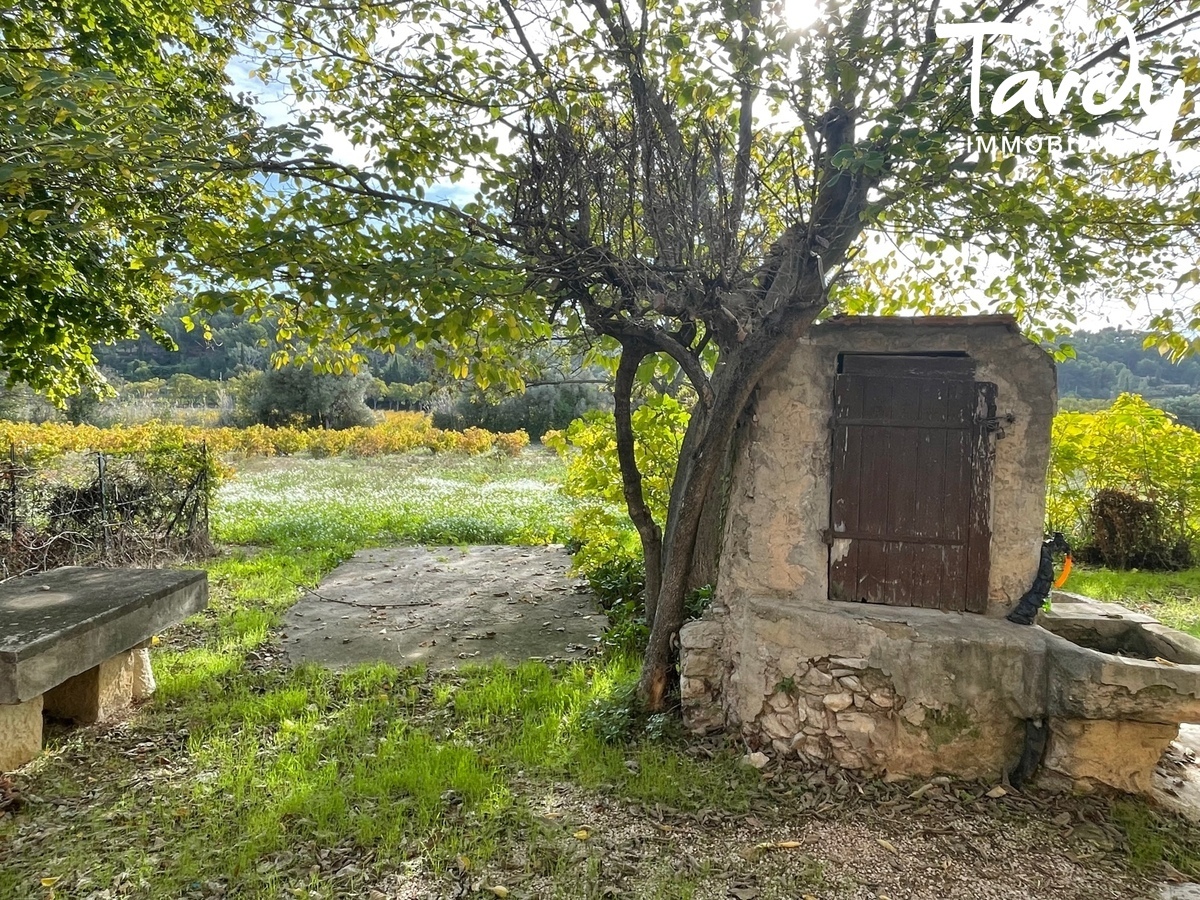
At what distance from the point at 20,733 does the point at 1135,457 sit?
1192 cm

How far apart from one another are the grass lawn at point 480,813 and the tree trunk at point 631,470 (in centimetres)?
99

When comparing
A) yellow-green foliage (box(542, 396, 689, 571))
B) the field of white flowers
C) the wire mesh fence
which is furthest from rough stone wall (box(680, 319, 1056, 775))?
the wire mesh fence

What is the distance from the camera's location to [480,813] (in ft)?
10.6

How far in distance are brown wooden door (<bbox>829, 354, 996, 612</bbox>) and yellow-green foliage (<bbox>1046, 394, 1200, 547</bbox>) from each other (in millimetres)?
5903

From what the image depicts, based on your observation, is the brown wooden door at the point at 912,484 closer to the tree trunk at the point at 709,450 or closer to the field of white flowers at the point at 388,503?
the tree trunk at the point at 709,450

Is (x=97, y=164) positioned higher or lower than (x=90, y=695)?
higher

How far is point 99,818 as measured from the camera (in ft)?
10.5

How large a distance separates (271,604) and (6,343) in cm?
336

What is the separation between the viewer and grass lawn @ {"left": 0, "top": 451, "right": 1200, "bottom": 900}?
9.18 feet

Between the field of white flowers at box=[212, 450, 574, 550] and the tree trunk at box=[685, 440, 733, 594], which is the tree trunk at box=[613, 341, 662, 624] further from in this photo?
the field of white flowers at box=[212, 450, 574, 550]

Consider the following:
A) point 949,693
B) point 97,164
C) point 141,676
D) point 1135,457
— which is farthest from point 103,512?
point 1135,457

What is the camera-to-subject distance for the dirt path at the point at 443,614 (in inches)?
218

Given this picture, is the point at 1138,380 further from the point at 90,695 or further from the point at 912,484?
the point at 90,695

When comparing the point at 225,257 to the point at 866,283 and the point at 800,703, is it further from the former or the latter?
the point at 866,283
